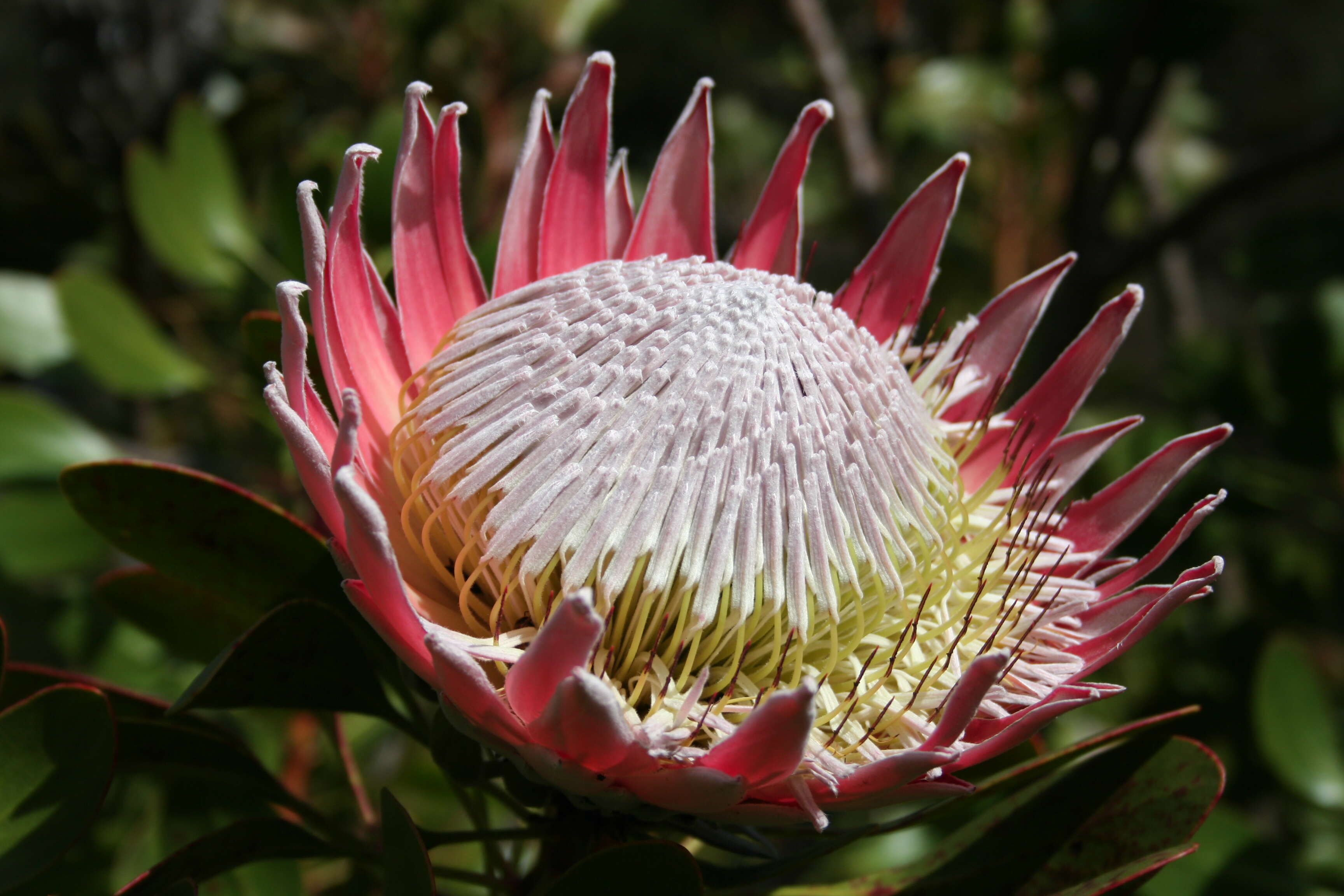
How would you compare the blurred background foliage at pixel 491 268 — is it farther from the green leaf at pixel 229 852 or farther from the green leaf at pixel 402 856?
the green leaf at pixel 402 856

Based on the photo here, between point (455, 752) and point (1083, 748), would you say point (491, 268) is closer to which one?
point (455, 752)

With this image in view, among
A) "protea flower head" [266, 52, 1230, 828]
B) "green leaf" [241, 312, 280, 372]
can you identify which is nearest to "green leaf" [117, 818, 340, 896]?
"protea flower head" [266, 52, 1230, 828]

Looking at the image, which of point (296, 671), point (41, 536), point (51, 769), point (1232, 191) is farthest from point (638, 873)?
point (1232, 191)

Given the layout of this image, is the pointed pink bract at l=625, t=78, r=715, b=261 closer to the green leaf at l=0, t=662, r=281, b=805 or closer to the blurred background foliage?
the blurred background foliage

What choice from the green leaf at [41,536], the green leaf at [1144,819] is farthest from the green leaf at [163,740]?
the green leaf at [1144,819]

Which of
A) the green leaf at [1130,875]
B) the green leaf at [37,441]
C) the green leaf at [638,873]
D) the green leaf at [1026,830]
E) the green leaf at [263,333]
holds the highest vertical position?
the green leaf at [263,333]

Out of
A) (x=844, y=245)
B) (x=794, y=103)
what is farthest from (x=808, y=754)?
(x=844, y=245)
